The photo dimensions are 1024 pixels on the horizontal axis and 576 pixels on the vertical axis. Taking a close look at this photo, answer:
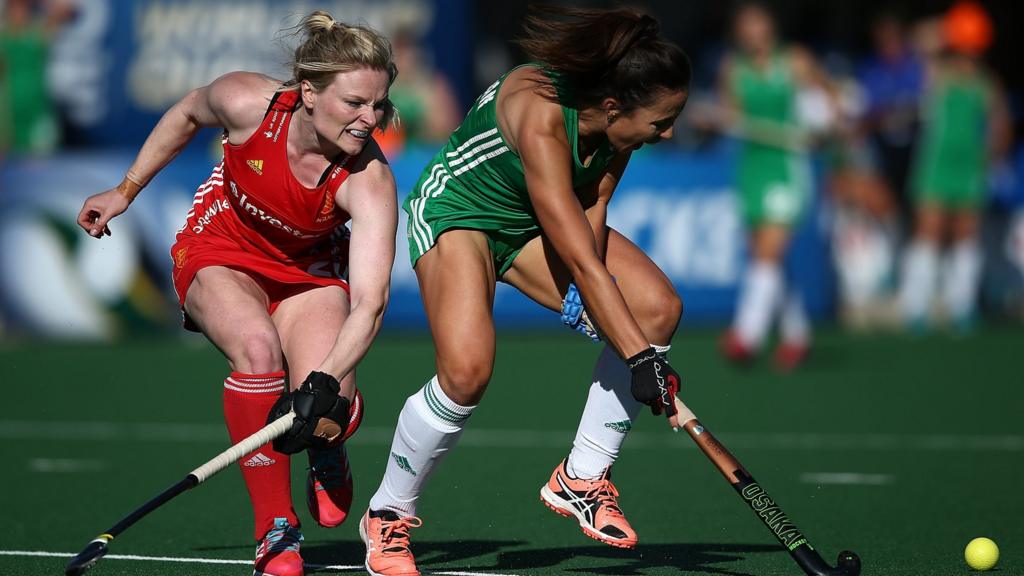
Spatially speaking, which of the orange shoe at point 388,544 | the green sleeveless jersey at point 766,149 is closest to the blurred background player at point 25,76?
the green sleeveless jersey at point 766,149

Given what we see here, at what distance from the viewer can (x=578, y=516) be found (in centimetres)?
502

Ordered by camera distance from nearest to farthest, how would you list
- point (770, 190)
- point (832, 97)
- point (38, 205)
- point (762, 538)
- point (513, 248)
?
point (513, 248) < point (762, 538) < point (770, 190) < point (38, 205) < point (832, 97)

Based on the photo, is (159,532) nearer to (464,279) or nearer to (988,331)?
(464,279)

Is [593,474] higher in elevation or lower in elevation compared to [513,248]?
lower

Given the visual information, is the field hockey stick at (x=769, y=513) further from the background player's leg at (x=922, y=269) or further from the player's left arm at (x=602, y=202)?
the background player's leg at (x=922, y=269)

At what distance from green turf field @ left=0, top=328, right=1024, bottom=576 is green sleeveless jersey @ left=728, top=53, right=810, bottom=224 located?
4.00 ft

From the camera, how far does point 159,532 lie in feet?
18.5

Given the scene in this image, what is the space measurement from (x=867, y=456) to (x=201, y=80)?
865cm

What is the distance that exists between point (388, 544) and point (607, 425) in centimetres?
85

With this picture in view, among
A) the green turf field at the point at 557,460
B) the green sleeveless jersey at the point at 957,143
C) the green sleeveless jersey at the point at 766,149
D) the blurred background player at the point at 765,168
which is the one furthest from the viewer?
the green sleeveless jersey at the point at 957,143

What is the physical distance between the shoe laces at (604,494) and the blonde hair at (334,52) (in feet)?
4.48

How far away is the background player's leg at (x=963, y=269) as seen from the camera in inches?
516

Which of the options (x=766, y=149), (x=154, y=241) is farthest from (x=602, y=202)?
(x=154, y=241)

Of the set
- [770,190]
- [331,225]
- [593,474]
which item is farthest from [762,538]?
[770,190]
